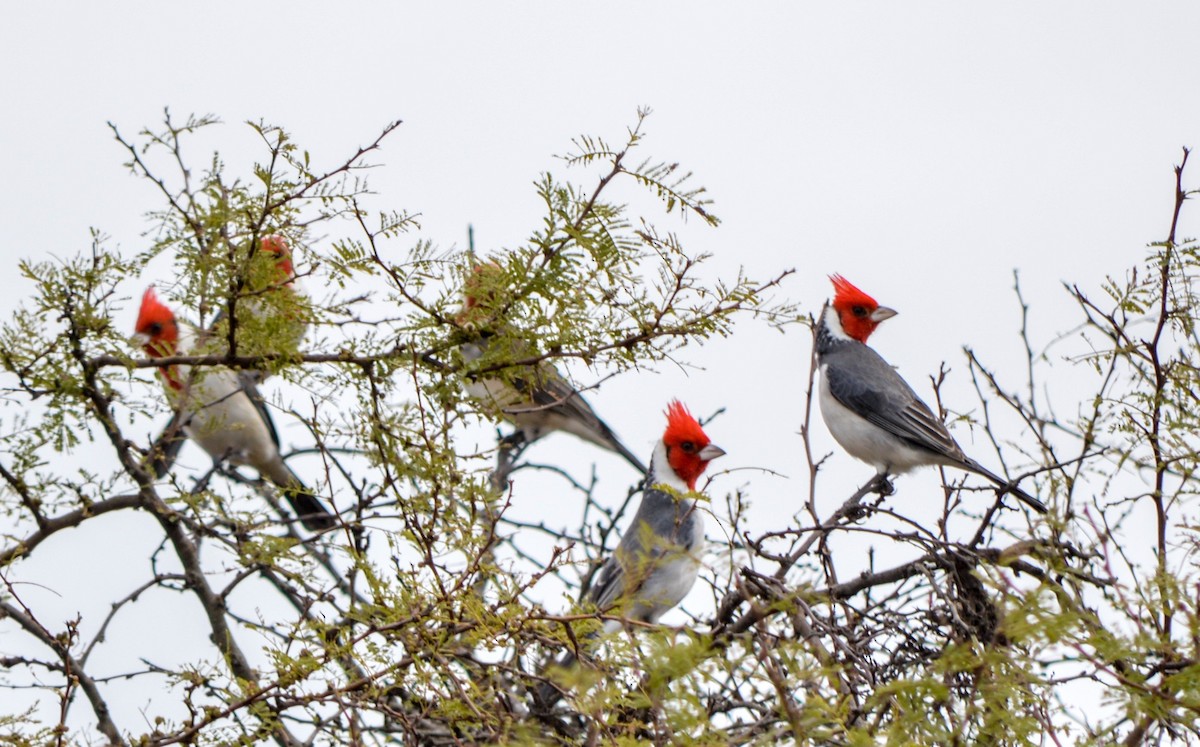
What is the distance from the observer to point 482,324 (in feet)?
11.1

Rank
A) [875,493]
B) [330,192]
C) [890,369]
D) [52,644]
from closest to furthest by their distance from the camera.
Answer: [52,644] < [330,192] < [875,493] < [890,369]

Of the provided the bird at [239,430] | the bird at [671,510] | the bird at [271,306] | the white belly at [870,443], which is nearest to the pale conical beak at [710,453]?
the bird at [671,510]

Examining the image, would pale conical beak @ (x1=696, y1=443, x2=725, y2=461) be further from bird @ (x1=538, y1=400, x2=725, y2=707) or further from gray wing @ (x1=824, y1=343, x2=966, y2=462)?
gray wing @ (x1=824, y1=343, x2=966, y2=462)

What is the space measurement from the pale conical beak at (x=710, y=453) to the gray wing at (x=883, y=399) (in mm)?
553

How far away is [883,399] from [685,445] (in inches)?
33.5

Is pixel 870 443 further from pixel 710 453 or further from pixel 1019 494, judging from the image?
pixel 1019 494

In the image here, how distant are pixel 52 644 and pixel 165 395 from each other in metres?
0.83

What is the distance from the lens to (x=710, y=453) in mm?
6172

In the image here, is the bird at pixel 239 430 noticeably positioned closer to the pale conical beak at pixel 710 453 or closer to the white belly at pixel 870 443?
the pale conical beak at pixel 710 453

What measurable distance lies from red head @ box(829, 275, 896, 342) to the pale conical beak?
87cm

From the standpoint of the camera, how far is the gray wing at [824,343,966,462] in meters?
5.93

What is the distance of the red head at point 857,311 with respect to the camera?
6523mm

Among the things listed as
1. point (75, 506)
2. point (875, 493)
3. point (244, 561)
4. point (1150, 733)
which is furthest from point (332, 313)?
point (875, 493)

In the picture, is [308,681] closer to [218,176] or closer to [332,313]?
[332,313]
